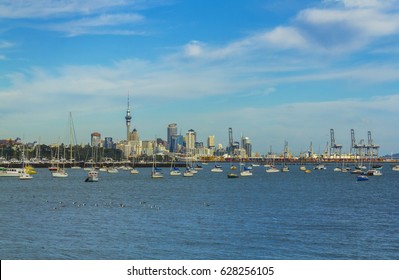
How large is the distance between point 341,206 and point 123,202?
83.3 feet

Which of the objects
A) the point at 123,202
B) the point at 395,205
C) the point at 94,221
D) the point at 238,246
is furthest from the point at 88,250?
the point at 395,205

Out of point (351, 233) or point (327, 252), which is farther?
point (351, 233)

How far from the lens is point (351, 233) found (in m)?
45.0

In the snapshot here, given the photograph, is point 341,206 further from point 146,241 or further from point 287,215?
point 146,241

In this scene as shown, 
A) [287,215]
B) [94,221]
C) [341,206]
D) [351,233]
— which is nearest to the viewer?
[351,233]

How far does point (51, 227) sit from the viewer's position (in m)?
47.5

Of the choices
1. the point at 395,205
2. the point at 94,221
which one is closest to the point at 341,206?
the point at 395,205

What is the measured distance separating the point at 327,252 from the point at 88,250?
48.7 ft

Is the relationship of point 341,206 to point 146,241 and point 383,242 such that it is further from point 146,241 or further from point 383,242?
A: point 146,241

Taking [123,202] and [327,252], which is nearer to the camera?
[327,252]
